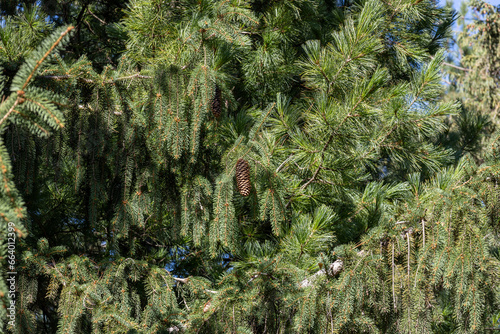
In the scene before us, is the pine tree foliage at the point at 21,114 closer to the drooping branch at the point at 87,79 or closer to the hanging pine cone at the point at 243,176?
the drooping branch at the point at 87,79

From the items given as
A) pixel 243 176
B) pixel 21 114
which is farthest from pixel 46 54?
pixel 243 176

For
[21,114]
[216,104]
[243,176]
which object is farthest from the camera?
[216,104]

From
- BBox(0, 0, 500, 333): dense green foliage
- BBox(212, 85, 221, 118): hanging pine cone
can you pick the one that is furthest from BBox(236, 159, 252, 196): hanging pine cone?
BBox(212, 85, 221, 118): hanging pine cone

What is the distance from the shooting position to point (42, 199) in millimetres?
2465

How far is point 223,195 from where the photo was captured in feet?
6.65

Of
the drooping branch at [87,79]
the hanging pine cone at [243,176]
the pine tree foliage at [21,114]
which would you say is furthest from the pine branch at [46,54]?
the hanging pine cone at [243,176]

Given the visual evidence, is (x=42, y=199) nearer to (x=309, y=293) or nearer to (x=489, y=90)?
(x=309, y=293)

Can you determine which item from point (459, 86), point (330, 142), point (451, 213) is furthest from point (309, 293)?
point (459, 86)

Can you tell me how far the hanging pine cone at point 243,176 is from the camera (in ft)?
6.55

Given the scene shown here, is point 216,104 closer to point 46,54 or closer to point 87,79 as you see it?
point 87,79

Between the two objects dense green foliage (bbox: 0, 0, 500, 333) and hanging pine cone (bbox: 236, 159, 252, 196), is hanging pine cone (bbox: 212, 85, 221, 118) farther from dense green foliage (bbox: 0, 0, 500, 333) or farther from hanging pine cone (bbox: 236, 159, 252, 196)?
hanging pine cone (bbox: 236, 159, 252, 196)

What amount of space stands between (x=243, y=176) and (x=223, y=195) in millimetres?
132

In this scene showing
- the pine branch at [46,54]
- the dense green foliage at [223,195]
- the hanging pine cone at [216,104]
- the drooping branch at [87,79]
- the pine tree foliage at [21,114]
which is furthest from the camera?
the hanging pine cone at [216,104]

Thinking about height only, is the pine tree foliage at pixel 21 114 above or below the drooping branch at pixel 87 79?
below
